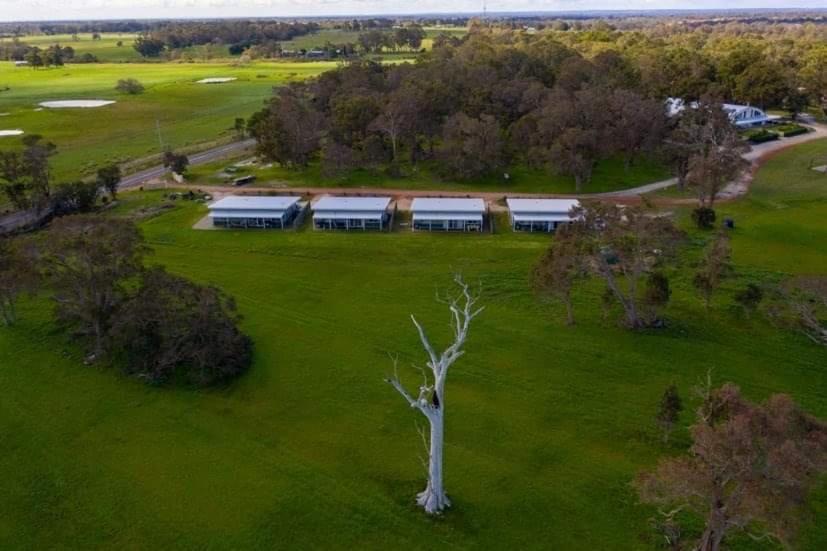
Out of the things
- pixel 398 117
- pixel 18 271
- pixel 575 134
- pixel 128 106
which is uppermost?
pixel 128 106

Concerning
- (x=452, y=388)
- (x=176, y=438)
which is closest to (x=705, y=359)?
(x=452, y=388)

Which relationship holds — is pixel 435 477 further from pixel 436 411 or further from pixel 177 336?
pixel 177 336

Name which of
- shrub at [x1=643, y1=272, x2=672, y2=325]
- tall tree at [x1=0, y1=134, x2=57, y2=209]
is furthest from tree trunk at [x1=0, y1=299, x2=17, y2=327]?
shrub at [x1=643, y1=272, x2=672, y2=325]

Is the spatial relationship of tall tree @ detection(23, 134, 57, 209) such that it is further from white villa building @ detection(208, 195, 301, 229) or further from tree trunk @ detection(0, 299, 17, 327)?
tree trunk @ detection(0, 299, 17, 327)

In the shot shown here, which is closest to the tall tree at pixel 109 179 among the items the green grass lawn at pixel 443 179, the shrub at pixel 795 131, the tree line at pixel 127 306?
the green grass lawn at pixel 443 179

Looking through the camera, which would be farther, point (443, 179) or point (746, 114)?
point (746, 114)

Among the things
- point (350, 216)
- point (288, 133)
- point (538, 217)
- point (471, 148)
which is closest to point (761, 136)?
point (471, 148)

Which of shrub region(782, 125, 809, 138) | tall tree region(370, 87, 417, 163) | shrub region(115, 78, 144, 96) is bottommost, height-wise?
shrub region(782, 125, 809, 138)
